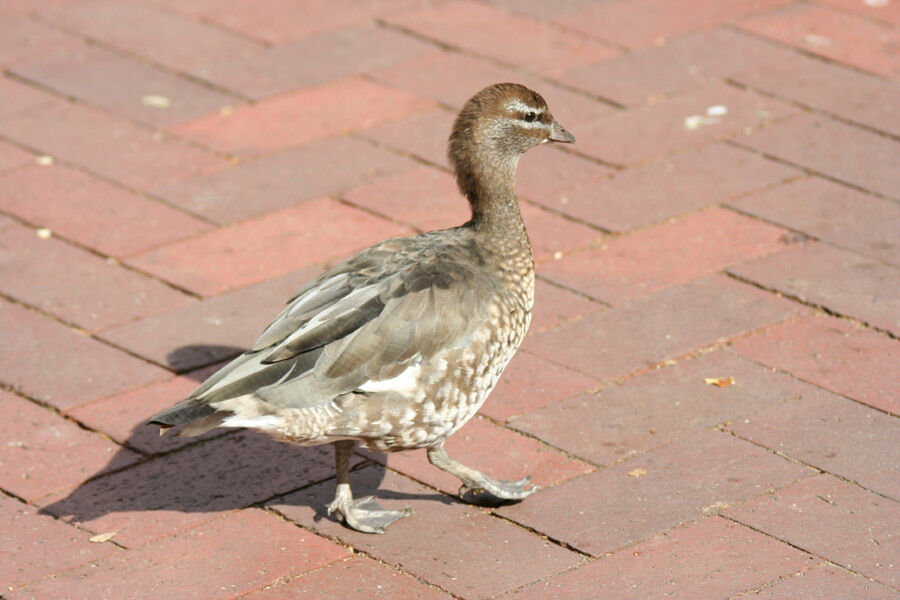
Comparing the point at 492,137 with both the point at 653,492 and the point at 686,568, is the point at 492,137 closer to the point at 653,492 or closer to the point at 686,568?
the point at 653,492

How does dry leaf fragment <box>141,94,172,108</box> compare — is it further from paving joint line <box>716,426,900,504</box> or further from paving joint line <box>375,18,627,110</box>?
paving joint line <box>716,426,900,504</box>

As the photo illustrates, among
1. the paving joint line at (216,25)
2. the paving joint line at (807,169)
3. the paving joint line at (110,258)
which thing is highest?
the paving joint line at (216,25)

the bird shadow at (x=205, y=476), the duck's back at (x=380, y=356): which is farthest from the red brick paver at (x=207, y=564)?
the duck's back at (x=380, y=356)

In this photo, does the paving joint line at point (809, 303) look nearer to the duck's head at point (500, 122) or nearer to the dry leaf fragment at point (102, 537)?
the duck's head at point (500, 122)

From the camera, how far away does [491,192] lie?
175 inches

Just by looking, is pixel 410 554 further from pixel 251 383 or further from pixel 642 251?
pixel 642 251

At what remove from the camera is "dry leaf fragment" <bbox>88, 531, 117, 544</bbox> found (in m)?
4.17

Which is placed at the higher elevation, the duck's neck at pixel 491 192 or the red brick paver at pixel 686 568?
the duck's neck at pixel 491 192

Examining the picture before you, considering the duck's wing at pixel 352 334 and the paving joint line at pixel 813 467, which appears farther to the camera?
the paving joint line at pixel 813 467

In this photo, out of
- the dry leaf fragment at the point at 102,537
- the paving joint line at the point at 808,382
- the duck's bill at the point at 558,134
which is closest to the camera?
the dry leaf fragment at the point at 102,537

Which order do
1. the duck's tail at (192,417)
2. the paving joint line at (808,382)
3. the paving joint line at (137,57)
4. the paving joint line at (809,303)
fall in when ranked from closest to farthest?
the duck's tail at (192,417)
the paving joint line at (808,382)
the paving joint line at (809,303)
the paving joint line at (137,57)

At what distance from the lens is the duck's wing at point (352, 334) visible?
12.9 feet

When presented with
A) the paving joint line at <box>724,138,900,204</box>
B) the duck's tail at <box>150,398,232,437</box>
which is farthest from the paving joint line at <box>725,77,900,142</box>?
the duck's tail at <box>150,398,232,437</box>

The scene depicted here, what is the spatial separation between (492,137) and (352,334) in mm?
864
